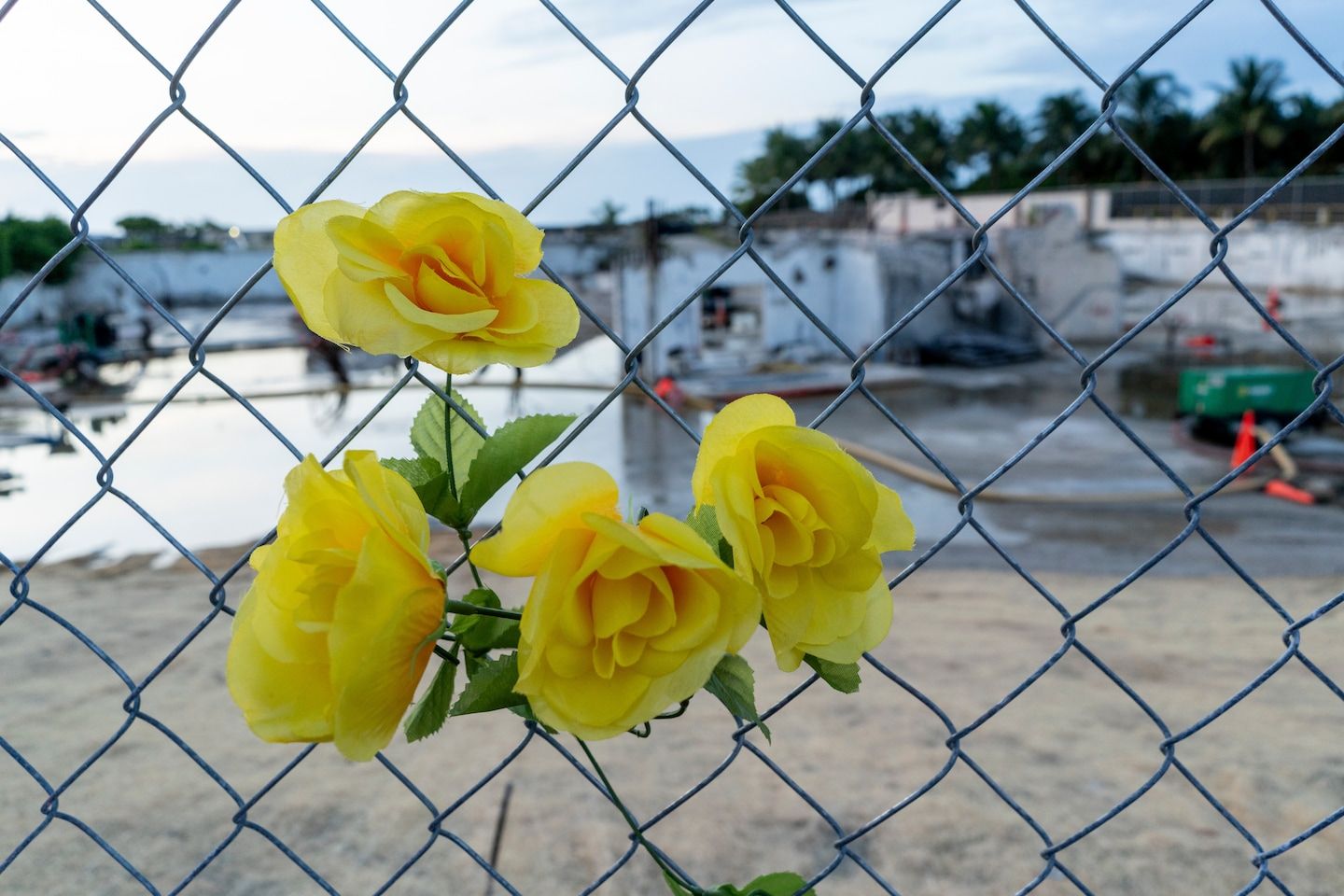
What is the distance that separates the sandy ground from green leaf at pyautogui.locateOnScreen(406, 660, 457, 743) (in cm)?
206

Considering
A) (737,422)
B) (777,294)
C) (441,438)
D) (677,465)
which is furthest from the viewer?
(777,294)

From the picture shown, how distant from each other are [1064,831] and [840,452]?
2.86m

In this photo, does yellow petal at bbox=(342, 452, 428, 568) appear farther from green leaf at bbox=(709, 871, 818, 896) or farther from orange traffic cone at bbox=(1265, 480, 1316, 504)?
orange traffic cone at bbox=(1265, 480, 1316, 504)

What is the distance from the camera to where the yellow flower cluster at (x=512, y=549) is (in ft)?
2.44

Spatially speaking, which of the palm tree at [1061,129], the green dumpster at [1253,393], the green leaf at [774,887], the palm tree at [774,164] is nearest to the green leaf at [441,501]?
the green leaf at [774,887]

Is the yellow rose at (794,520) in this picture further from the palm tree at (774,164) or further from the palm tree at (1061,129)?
the palm tree at (1061,129)

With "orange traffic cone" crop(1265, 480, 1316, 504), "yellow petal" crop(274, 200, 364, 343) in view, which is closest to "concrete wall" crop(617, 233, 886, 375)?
"orange traffic cone" crop(1265, 480, 1316, 504)

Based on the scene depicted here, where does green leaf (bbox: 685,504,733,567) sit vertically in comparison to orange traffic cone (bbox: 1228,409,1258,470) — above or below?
above

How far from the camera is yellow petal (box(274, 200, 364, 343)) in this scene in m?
0.85

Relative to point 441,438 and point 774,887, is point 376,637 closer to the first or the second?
point 441,438

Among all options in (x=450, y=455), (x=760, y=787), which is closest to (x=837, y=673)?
(x=450, y=455)

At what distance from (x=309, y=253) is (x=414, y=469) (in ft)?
0.64

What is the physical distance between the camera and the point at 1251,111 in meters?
44.1

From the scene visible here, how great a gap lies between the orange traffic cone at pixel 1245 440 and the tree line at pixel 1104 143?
2657cm
